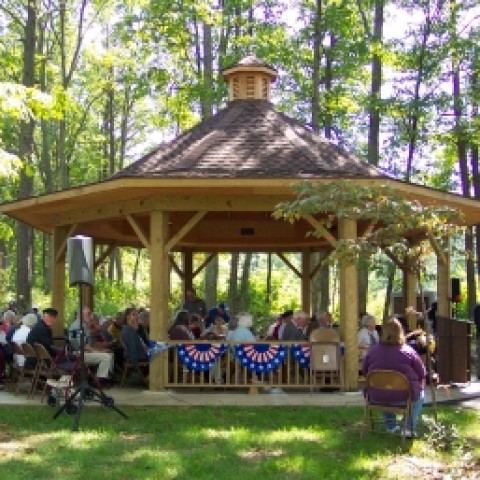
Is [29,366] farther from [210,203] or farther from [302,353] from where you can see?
[302,353]

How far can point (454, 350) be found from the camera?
11.5 meters

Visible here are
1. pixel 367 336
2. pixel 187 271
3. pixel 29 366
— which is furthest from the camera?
pixel 187 271

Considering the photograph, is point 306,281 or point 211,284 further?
point 211,284

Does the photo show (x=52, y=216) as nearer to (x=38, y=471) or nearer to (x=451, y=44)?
(x=38, y=471)

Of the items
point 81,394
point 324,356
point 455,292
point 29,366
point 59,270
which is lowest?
point 81,394

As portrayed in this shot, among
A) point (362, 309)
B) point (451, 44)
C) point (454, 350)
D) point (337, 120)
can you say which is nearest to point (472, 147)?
point (451, 44)

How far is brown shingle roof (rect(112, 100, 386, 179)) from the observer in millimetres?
10828

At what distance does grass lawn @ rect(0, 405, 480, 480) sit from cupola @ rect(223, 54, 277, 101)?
6.80 meters

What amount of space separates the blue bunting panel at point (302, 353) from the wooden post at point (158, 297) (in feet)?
6.17

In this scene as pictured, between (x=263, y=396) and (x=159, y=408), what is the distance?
1.69m

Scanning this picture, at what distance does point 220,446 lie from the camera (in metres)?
7.45

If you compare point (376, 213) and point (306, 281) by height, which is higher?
point (376, 213)

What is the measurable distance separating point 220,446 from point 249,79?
8.60m

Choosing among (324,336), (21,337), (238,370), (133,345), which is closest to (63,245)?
(21,337)
